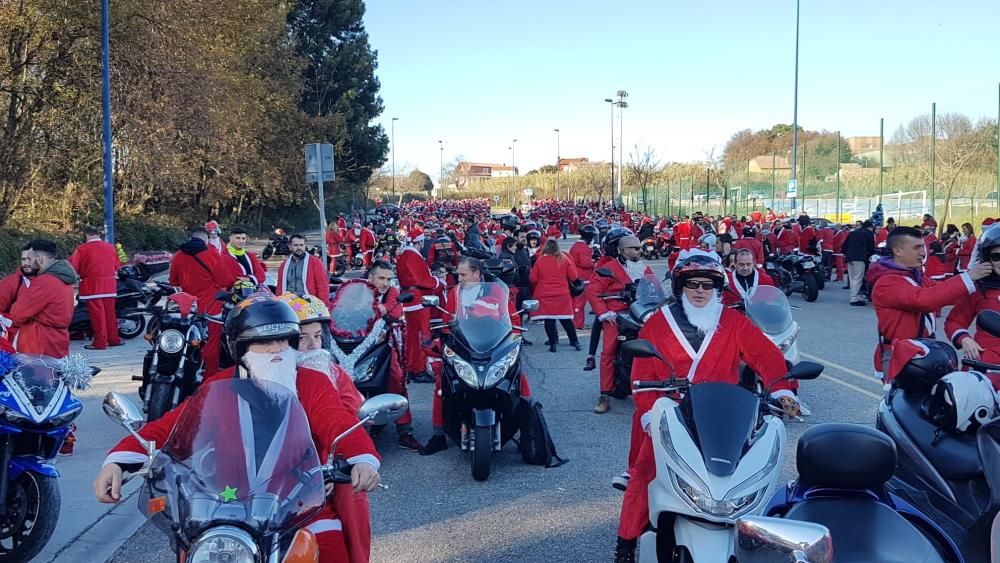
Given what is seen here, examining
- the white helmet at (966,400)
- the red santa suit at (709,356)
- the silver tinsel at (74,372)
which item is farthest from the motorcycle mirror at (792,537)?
the silver tinsel at (74,372)

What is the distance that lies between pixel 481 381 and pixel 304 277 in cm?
501

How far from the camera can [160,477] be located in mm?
2787

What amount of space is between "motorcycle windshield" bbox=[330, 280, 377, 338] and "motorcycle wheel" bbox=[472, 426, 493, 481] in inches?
65.0

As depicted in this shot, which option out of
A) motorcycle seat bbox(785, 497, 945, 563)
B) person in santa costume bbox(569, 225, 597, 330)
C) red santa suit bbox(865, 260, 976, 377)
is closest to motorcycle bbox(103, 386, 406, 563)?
motorcycle seat bbox(785, 497, 945, 563)

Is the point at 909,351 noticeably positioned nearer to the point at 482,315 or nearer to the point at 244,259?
the point at 482,315

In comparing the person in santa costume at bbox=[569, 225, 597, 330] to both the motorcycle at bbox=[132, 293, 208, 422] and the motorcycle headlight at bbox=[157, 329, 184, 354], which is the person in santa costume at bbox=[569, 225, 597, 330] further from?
the motorcycle headlight at bbox=[157, 329, 184, 354]

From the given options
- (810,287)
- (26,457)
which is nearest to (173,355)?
(26,457)

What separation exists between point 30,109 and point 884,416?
22.1 meters

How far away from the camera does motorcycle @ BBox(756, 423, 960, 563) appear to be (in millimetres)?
2732

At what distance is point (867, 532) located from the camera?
2.80 m

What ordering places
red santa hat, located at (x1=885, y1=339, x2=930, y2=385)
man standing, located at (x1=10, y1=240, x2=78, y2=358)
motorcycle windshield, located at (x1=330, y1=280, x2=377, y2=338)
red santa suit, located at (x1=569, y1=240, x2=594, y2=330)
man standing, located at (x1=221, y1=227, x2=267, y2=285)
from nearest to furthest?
red santa hat, located at (x1=885, y1=339, x2=930, y2=385) → man standing, located at (x1=10, y1=240, x2=78, y2=358) → motorcycle windshield, located at (x1=330, y1=280, x2=377, y2=338) → man standing, located at (x1=221, y1=227, x2=267, y2=285) → red santa suit, located at (x1=569, y1=240, x2=594, y2=330)

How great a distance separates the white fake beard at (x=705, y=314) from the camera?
4656 millimetres

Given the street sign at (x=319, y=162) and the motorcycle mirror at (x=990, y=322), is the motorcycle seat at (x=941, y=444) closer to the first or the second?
the motorcycle mirror at (x=990, y=322)

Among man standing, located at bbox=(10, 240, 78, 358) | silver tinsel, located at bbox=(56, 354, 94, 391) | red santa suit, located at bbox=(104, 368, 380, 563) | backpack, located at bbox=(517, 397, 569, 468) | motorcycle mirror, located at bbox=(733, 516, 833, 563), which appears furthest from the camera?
man standing, located at bbox=(10, 240, 78, 358)
